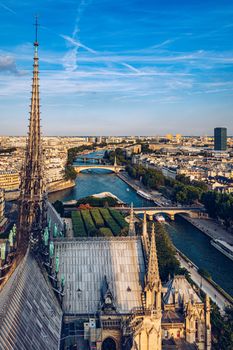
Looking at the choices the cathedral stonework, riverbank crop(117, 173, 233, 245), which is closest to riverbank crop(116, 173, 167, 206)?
riverbank crop(117, 173, 233, 245)

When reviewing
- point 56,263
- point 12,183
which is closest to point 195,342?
point 56,263

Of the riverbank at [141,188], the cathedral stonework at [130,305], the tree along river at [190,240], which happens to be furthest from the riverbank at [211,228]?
the cathedral stonework at [130,305]

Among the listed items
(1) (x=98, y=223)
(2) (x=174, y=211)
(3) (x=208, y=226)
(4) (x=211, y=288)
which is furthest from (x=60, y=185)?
(4) (x=211, y=288)

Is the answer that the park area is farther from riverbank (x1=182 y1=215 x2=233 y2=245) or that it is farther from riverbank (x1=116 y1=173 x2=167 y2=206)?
riverbank (x1=116 y1=173 x2=167 y2=206)

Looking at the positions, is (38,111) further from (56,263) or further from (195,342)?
(195,342)

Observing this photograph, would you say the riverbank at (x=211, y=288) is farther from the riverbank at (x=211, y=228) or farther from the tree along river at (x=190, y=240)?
the riverbank at (x=211, y=228)
